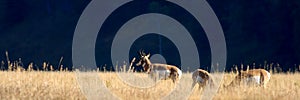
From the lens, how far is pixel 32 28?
208ft

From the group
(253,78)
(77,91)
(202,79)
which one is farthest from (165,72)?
(77,91)

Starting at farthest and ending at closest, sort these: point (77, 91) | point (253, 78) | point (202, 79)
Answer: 1. point (253, 78)
2. point (202, 79)
3. point (77, 91)

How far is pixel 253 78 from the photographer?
622 inches

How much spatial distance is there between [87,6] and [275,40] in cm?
1840

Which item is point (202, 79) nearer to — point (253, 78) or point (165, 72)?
point (253, 78)

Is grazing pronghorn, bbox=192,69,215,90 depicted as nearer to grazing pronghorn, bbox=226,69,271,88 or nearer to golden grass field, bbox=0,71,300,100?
grazing pronghorn, bbox=226,69,271,88

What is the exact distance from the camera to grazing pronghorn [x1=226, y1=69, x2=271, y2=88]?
15.0m

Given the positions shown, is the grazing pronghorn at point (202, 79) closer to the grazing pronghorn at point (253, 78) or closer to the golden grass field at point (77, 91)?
the grazing pronghorn at point (253, 78)

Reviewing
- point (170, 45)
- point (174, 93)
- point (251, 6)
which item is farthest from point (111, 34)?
point (174, 93)

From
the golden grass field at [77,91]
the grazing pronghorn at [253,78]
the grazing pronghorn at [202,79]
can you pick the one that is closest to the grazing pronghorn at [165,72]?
the grazing pronghorn at [202,79]

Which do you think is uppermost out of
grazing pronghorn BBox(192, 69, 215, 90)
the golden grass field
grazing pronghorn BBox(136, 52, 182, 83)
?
grazing pronghorn BBox(136, 52, 182, 83)

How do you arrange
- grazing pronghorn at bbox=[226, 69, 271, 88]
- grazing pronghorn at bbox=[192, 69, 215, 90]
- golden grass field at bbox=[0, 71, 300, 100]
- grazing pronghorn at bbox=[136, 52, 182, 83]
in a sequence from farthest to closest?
grazing pronghorn at bbox=[136, 52, 182, 83] < grazing pronghorn at bbox=[226, 69, 271, 88] < grazing pronghorn at bbox=[192, 69, 215, 90] < golden grass field at bbox=[0, 71, 300, 100]

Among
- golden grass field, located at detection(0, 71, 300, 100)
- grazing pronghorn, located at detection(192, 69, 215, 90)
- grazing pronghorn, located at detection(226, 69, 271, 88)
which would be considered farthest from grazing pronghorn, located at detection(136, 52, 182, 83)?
golden grass field, located at detection(0, 71, 300, 100)

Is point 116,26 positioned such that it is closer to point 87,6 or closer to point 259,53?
point 87,6
